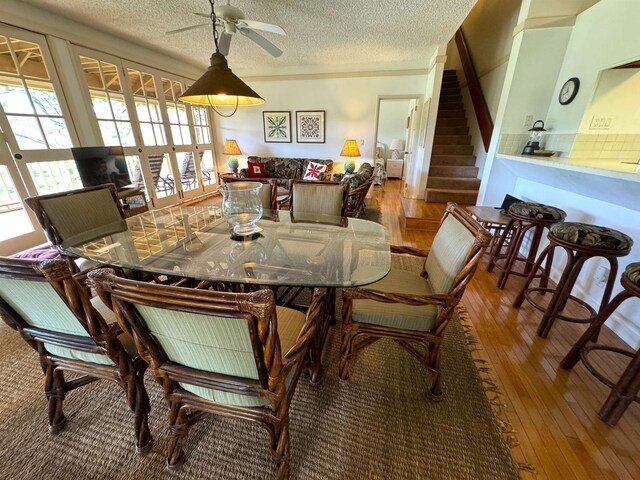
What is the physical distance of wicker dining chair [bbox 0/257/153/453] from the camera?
0.73 m

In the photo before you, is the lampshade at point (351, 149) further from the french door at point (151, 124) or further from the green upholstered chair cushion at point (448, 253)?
the green upholstered chair cushion at point (448, 253)

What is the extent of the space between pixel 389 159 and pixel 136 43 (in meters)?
6.65

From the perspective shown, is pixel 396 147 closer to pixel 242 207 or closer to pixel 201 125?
pixel 201 125

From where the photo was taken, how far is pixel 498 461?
1047 mm

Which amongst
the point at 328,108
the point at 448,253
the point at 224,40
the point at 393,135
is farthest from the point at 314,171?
the point at 393,135

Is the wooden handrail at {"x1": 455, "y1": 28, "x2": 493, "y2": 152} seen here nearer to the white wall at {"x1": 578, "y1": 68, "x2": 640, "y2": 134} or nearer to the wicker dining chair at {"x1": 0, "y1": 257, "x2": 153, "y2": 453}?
the white wall at {"x1": 578, "y1": 68, "x2": 640, "y2": 134}

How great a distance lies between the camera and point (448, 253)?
3.99ft

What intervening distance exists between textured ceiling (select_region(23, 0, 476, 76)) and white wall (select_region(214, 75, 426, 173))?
1.24 feet

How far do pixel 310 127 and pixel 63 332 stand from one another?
5399mm

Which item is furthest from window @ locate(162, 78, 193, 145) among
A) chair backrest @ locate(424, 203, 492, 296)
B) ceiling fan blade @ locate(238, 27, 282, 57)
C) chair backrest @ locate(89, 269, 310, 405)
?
chair backrest @ locate(424, 203, 492, 296)

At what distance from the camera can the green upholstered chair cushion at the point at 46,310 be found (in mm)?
793

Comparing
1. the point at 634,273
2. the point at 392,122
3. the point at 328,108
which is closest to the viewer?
the point at 634,273

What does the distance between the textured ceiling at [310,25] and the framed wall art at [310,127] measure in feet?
3.11

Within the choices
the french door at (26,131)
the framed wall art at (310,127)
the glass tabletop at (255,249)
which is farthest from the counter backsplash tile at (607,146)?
the french door at (26,131)
